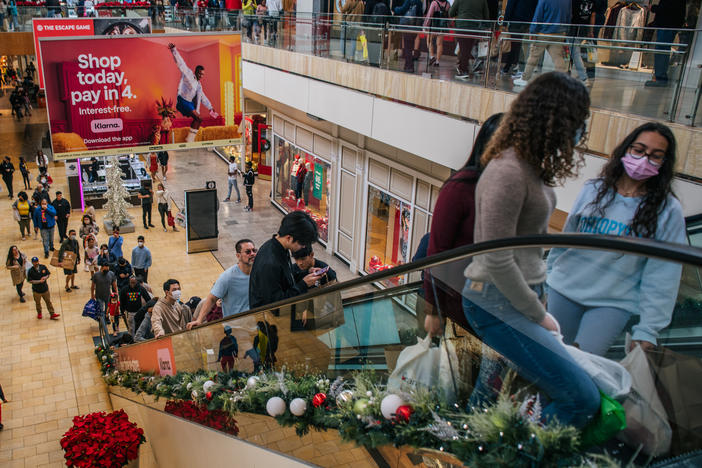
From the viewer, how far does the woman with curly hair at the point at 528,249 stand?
2010 mm

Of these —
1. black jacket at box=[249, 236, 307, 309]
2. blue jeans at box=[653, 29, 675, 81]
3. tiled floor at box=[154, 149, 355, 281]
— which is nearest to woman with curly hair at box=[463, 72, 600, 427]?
black jacket at box=[249, 236, 307, 309]

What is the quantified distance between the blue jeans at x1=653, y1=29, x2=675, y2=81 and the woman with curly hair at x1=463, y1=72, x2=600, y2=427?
4.52 metres

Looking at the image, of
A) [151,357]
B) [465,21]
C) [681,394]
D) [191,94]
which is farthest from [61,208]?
[681,394]

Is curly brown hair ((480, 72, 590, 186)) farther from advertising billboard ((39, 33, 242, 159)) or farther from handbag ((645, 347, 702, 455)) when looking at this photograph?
advertising billboard ((39, 33, 242, 159))

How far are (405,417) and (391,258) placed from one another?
36.8ft

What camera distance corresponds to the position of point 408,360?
2.60 m

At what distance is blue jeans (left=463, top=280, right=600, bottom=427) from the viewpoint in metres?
1.97

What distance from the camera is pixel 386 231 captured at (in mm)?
13625

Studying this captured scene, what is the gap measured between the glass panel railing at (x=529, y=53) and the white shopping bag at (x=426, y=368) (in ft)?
15.7

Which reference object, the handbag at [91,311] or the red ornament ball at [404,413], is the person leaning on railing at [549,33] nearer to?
the red ornament ball at [404,413]

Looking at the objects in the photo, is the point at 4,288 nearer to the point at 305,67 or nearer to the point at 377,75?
the point at 305,67

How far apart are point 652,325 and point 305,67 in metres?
13.0

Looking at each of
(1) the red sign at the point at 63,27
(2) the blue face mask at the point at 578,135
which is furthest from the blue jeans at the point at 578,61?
(1) the red sign at the point at 63,27

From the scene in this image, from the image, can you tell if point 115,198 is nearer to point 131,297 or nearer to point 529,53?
point 131,297
